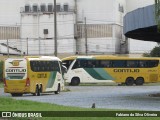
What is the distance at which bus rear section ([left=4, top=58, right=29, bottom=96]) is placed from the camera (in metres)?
35.1

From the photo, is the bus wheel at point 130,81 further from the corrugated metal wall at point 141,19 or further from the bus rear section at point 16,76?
the corrugated metal wall at point 141,19

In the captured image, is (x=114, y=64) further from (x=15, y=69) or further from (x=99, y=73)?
(x=15, y=69)

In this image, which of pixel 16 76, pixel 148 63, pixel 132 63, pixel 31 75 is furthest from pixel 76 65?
pixel 16 76

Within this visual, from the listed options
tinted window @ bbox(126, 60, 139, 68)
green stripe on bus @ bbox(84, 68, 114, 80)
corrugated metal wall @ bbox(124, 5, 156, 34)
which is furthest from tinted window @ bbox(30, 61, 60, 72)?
tinted window @ bbox(126, 60, 139, 68)

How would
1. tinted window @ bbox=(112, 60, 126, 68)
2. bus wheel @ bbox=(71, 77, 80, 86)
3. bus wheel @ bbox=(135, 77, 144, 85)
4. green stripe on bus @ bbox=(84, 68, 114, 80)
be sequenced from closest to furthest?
1. bus wheel @ bbox=(71, 77, 80, 86)
2. green stripe on bus @ bbox=(84, 68, 114, 80)
3. tinted window @ bbox=(112, 60, 126, 68)
4. bus wheel @ bbox=(135, 77, 144, 85)

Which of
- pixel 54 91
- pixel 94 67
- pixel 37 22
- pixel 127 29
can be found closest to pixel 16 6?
pixel 37 22

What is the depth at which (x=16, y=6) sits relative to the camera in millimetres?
102562

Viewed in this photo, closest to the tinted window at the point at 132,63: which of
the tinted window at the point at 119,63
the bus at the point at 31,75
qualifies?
the tinted window at the point at 119,63

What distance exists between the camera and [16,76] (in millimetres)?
35406

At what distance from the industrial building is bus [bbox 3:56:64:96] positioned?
58938 millimetres

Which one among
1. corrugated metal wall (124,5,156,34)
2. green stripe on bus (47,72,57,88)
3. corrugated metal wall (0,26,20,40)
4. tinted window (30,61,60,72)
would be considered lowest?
green stripe on bus (47,72,57,88)

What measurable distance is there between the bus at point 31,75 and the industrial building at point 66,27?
193 ft

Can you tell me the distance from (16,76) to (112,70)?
2313cm

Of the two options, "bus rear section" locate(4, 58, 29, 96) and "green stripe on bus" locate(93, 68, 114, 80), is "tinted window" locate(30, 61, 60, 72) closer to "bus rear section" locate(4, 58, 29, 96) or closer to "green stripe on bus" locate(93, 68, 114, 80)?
"bus rear section" locate(4, 58, 29, 96)
